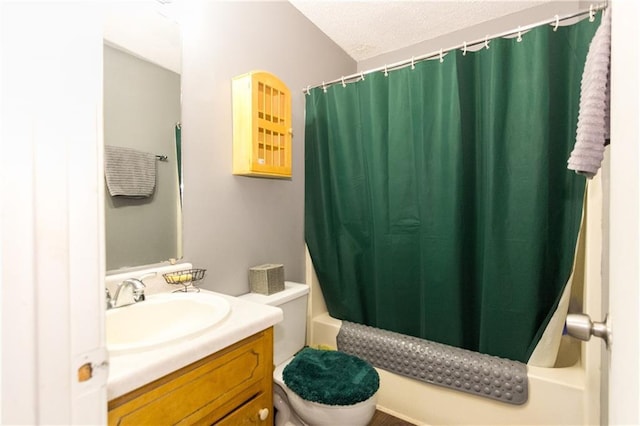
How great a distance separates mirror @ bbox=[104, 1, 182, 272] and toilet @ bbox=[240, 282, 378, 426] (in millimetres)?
545

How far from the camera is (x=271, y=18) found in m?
1.70

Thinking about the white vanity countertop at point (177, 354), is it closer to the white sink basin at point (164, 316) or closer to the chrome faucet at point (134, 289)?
the white sink basin at point (164, 316)

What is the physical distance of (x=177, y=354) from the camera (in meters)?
0.73

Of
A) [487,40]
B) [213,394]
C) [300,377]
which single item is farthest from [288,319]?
[487,40]

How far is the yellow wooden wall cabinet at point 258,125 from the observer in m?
1.45

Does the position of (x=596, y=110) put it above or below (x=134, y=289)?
above

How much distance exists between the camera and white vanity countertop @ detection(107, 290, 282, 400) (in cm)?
64

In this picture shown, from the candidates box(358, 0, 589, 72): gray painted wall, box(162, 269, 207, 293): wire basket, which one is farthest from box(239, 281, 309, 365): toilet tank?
box(358, 0, 589, 72): gray painted wall

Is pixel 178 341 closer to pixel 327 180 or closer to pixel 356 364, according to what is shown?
pixel 356 364

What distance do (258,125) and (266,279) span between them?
76 cm

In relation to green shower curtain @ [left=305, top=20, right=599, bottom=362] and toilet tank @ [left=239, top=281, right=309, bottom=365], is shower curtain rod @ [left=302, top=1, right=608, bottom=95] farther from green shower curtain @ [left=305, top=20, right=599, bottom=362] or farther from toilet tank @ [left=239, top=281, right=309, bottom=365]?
toilet tank @ [left=239, top=281, right=309, bottom=365]

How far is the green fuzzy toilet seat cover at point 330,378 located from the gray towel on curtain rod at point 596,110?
104cm

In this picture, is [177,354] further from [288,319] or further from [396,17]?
[396,17]

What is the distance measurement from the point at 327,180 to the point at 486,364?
1.25m
